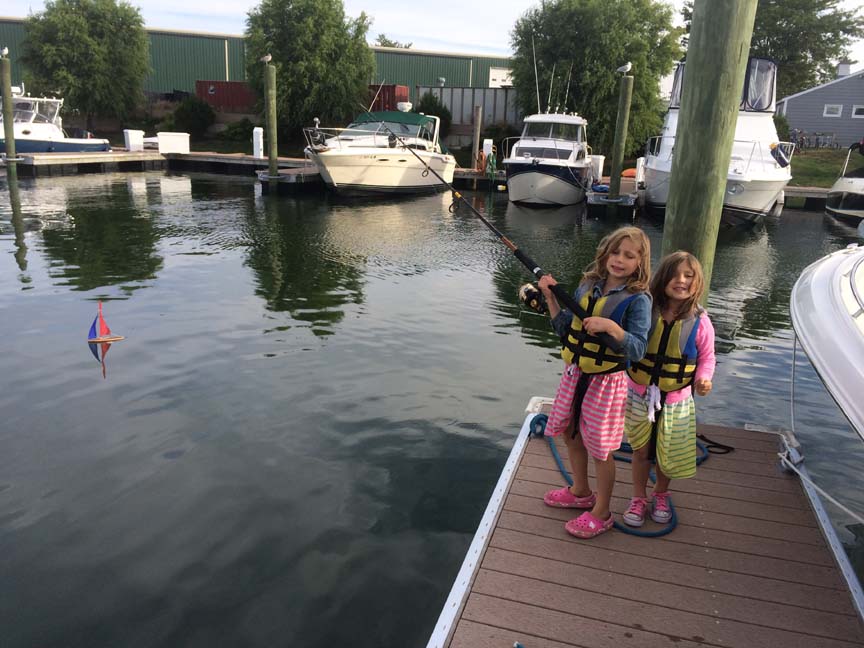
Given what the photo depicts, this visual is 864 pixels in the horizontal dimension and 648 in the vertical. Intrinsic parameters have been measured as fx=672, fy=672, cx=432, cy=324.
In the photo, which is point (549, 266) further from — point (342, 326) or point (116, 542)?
point (116, 542)

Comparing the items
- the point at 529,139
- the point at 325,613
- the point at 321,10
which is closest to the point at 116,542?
the point at 325,613

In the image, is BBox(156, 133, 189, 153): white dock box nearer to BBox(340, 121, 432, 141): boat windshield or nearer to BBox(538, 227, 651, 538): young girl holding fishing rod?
BBox(340, 121, 432, 141): boat windshield

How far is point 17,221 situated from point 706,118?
14.4 meters

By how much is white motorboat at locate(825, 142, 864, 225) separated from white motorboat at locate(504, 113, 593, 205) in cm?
700

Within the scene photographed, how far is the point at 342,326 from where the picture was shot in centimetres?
778

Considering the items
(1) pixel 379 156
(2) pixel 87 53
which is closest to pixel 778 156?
(1) pixel 379 156

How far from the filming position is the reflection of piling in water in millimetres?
10555

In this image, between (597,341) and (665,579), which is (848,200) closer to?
(597,341)

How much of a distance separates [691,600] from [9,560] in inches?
135

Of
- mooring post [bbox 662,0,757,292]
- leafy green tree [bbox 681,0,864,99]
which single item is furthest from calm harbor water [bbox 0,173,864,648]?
leafy green tree [bbox 681,0,864,99]

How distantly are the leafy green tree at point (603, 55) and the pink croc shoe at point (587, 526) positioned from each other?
26.3 meters

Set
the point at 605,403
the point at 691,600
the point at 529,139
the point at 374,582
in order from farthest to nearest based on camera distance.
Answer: the point at 529,139 → the point at 374,582 → the point at 605,403 → the point at 691,600

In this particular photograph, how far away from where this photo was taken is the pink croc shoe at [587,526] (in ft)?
10.2

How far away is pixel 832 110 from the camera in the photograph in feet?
106
